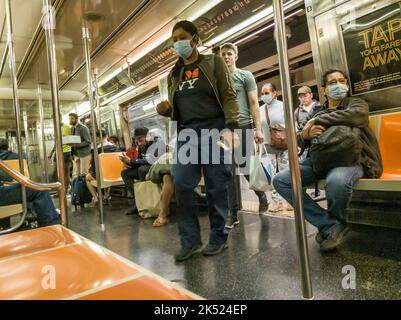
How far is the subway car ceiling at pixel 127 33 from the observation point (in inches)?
149

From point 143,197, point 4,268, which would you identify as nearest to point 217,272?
point 4,268

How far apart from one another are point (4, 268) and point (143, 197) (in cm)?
269

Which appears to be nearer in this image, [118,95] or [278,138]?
[278,138]

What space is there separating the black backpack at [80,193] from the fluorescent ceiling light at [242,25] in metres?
2.97

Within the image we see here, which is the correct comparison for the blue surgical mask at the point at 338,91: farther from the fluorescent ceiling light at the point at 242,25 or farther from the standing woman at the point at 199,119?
the fluorescent ceiling light at the point at 242,25

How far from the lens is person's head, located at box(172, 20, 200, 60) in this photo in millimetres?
1934

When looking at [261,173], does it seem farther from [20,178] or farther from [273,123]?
[20,178]

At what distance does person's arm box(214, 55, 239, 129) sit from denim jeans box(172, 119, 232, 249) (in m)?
0.11

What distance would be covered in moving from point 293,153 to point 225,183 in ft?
2.90

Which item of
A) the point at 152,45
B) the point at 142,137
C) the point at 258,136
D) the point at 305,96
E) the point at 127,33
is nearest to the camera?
the point at 258,136

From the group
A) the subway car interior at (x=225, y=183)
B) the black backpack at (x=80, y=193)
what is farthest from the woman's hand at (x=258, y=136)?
the black backpack at (x=80, y=193)

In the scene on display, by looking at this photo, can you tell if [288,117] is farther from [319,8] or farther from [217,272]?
[319,8]

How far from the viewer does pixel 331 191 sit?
1.82 metres

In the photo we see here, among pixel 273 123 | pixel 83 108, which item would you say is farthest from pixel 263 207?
pixel 83 108
